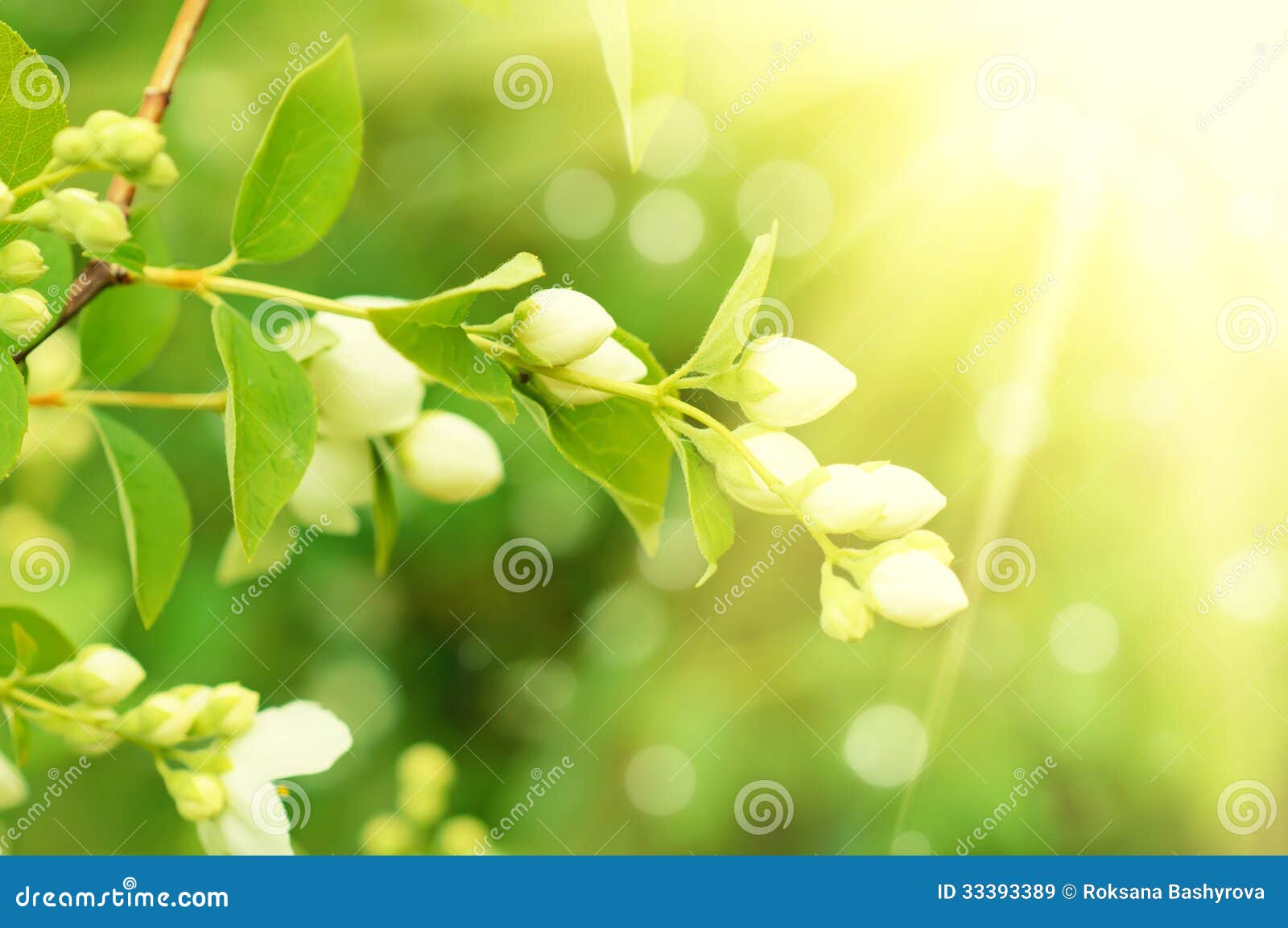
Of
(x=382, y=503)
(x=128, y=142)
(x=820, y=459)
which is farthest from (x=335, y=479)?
(x=820, y=459)

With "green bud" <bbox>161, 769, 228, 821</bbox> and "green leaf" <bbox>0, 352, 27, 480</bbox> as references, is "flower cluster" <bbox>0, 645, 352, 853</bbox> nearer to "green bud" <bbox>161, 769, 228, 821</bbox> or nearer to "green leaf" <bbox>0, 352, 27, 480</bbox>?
"green bud" <bbox>161, 769, 228, 821</bbox>

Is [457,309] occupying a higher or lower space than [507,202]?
lower

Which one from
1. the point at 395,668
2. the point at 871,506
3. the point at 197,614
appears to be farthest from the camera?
the point at 395,668

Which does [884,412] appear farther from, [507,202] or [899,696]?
[507,202]

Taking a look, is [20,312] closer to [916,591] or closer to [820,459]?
[916,591]

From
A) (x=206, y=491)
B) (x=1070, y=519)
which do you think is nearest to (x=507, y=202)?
(x=206, y=491)

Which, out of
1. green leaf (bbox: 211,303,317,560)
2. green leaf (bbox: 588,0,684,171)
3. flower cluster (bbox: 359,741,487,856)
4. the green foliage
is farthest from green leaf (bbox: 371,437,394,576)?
flower cluster (bbox: 359,741,487,856)

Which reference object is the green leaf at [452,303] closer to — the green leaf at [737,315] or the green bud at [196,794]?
the green leaf at [737,315]

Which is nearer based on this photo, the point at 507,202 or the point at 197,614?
the point at 197,614
